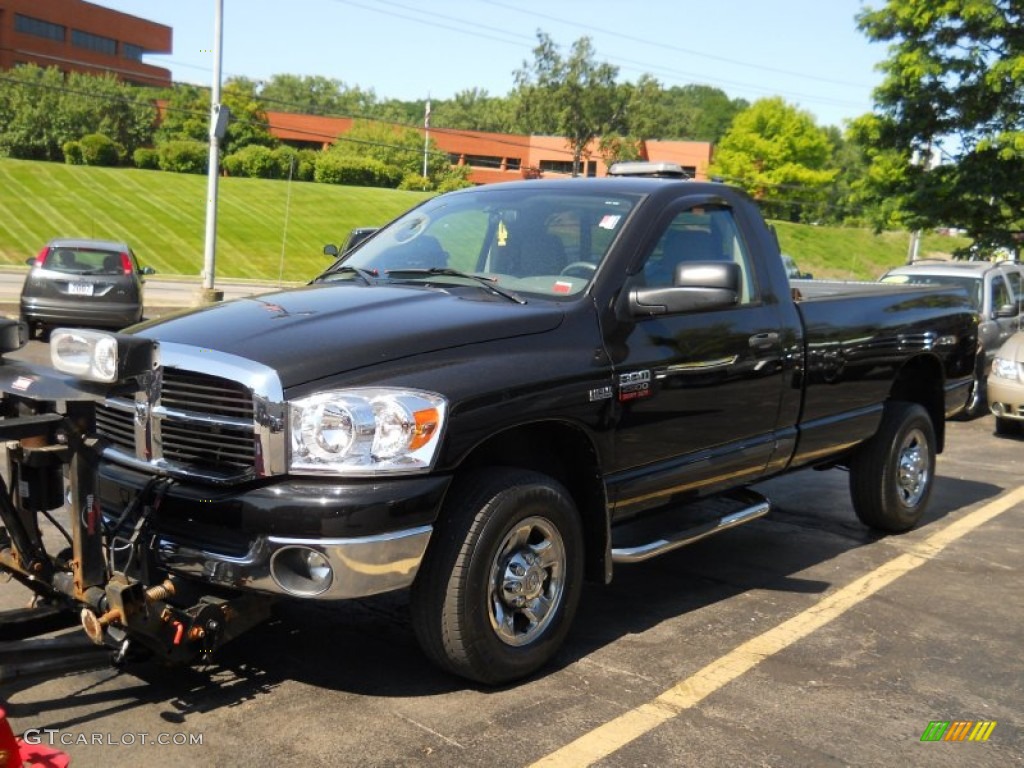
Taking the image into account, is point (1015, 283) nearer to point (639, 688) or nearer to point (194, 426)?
point (639, 688)

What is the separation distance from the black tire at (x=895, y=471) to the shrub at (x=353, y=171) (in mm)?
63270

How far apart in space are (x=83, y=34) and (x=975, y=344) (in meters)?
85.9

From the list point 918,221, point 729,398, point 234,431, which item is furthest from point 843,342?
point 918,221

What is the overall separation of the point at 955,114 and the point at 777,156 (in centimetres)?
6327

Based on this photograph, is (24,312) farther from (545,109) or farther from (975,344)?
(545,109)

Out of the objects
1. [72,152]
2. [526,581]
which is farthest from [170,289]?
[72,152]

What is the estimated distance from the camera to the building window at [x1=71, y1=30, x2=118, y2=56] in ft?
266

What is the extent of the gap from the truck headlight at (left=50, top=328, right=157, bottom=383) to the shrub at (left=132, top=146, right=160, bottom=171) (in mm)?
63843

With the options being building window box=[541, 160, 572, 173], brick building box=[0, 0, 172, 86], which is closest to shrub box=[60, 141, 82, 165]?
brick building box=[0, 0, 172, 86]

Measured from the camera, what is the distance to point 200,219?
165 feet

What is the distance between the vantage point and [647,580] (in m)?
5.69

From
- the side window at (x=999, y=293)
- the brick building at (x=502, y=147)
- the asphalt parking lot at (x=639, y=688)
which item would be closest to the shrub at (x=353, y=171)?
the brick building at (x=502, y=147)

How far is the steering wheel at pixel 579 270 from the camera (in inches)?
183

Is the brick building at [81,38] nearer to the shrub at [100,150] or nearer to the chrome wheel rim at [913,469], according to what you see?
the shrub at [100,150]
